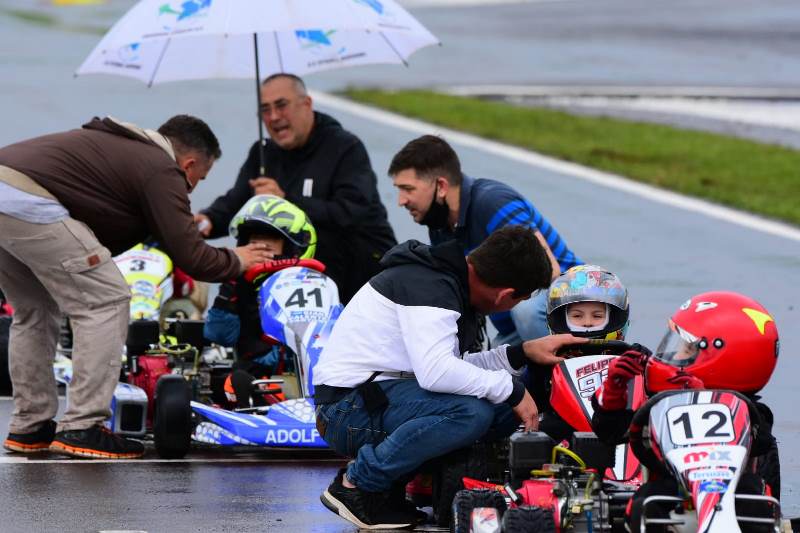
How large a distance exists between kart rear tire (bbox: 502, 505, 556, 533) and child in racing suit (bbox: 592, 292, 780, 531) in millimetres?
257

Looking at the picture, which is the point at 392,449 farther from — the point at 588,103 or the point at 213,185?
the point at 588,103

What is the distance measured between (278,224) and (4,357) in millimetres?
1637

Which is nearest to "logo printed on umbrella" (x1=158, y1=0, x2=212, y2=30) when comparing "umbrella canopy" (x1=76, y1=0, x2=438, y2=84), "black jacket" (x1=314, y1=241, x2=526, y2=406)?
"umbrella canopy" (x1=76, y1=0, x2=438, y2=84)

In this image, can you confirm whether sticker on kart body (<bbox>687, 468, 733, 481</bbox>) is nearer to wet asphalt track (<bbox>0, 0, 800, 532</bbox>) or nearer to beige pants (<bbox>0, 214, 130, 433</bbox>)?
wet asphalt track (<bbox>0, 0, 800, 532</bbox>)

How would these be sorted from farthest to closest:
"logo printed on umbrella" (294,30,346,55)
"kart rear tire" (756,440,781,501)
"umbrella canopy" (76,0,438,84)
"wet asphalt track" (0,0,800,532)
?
1. "logo printed on umbrella" (294,30,346,55)
2. "umbrella canopy" (76,0,438,84)
3. "wet asphalt track" (0,0,800,532)
4. "kart rear tire" (756,440,781,501)

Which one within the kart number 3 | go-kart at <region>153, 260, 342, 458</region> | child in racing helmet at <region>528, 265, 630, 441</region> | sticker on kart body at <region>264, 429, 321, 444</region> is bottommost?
sticker on kart body at <region>264, 429, 321, 444</region>

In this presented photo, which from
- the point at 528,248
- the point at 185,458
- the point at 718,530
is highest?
the point at 528,248

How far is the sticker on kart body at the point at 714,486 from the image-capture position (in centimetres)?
496

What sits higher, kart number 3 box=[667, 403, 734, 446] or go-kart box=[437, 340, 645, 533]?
kart number 3 box=[667, 403, 734, 446]

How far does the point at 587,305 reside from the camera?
21.0ft

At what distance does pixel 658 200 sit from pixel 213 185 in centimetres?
384

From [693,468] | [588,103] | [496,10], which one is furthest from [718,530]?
[496,10]

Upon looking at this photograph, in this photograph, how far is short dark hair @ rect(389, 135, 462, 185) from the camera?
7.21 m

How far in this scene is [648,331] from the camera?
395 inches
